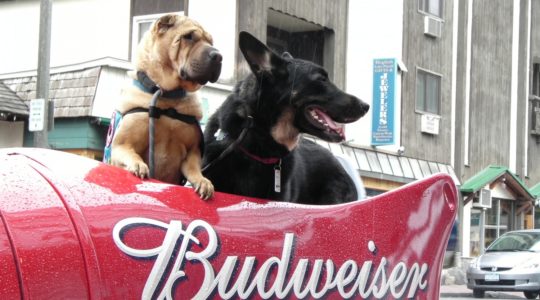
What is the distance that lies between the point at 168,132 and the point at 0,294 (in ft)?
4.32

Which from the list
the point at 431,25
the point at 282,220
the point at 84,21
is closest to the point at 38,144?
the point at 84,21

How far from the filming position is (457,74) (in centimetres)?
2659

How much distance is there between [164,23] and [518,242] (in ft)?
58.8

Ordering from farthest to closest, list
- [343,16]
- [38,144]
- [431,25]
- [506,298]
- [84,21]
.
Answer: [431,25] < [343,16] < [506,298] < [84,21] < [38,144]

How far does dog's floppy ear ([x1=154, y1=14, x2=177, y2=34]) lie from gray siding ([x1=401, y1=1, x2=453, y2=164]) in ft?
68.6

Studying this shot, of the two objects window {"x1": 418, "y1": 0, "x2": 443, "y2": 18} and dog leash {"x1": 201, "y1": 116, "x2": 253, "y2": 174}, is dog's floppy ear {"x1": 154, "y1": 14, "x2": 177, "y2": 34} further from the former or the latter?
window {"x1": 418, "y1": 0, "x2": 443, "y2": 18}

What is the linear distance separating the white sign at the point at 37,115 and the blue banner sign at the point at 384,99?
11284mm

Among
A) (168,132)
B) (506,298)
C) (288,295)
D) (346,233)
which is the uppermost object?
(168,132)

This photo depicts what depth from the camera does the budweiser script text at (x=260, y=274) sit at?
7.53 ft

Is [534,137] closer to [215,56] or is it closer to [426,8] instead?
[426,8]

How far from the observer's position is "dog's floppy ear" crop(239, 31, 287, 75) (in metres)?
3.35

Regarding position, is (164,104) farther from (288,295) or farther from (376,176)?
(376,176)

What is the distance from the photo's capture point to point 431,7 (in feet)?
84.3

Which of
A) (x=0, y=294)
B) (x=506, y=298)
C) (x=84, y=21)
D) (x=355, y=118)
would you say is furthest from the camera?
(x=506, y=298)
